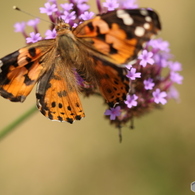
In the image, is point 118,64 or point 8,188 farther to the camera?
point 8,188

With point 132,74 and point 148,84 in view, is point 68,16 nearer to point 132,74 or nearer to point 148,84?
point 132,74

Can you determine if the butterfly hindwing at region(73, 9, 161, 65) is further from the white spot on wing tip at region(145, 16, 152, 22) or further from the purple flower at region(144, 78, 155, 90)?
the purple flower at region(144, 78, 155, 90)

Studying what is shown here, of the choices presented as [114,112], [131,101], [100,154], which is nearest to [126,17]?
[131,101]

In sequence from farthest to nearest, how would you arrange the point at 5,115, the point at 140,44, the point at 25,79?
the point at 5,115
the point at 25,79
the point at 140,44

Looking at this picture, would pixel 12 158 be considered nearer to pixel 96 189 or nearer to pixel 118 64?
pixel 96 189

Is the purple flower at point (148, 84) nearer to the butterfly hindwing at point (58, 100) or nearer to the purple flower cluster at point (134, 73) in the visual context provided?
the purple flower cluster at point (134, 73)

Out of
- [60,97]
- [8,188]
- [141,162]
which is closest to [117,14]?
[60,97]

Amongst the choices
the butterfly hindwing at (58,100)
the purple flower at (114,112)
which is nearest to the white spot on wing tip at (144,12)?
the butterfly hindwing at (58,100)
